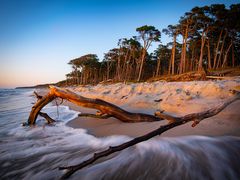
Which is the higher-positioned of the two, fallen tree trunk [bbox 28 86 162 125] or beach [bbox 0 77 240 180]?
fallen tree trunk [bbox 28 86 162 125]

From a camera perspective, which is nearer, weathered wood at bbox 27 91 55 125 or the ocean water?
the ocean water

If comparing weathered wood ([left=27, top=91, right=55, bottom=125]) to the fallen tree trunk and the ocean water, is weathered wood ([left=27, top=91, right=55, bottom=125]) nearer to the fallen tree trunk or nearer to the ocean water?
Result: the fallen tree trunk

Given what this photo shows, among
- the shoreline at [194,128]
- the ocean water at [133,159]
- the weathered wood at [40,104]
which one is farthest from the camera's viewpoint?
the weathered wood at [40,104]

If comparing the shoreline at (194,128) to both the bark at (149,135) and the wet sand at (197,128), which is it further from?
the bark at (149,135)

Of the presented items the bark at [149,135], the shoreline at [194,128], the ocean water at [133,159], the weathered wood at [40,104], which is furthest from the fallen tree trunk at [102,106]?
the bark at [149,135]

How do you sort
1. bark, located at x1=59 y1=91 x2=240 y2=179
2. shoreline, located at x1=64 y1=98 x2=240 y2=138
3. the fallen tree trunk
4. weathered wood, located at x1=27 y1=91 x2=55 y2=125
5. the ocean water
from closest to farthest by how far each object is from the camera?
1. bark, located at x1=59 y1=91 x2=240 y2=179
2. the ocean water
3. shoreline, located at x1=64 y1=98 x2=240 y2=138
4. the fallen tree trunk
5. weathered wood, located at x1=27 y1=91 x2=55 y2=125

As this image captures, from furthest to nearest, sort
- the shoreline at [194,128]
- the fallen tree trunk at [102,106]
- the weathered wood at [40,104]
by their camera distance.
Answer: the weathered wood at [40,104], the fallen tree trunk at [102,106], the shoreline at [194,128]

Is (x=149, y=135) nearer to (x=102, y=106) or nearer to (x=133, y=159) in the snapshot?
(x=133, y=159)

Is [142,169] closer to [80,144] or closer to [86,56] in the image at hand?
[80,144]

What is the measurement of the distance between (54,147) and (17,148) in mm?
705

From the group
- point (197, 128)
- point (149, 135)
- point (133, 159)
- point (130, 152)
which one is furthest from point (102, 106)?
point (149, 135)

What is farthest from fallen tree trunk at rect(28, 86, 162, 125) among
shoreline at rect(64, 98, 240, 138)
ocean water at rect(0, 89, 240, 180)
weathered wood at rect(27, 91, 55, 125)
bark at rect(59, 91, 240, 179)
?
bark at rect(59, 91, 240, 179)

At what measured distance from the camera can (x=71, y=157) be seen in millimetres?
2486

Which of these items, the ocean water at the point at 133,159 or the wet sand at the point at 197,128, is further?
the wet sand at the point at 197,128
